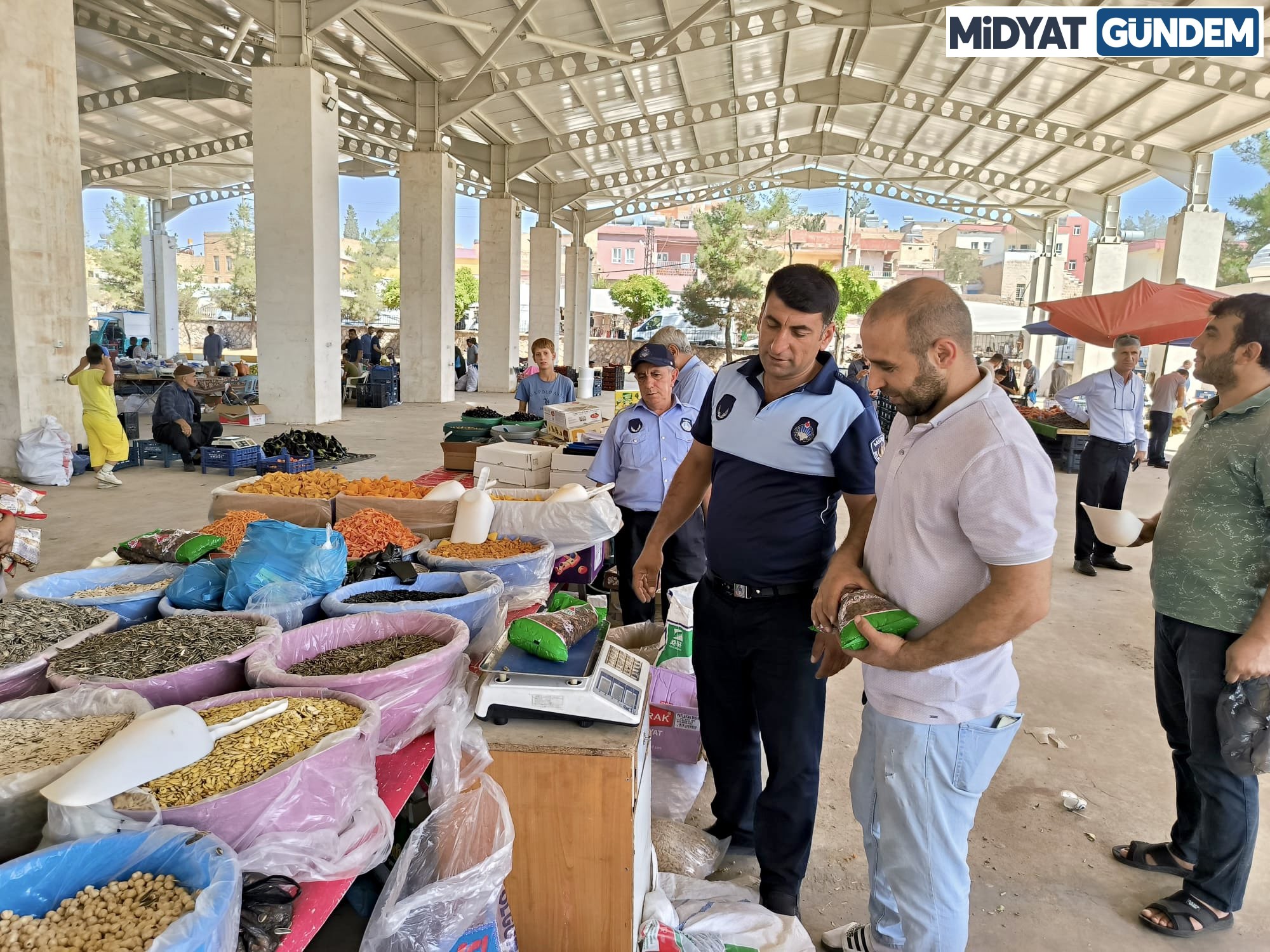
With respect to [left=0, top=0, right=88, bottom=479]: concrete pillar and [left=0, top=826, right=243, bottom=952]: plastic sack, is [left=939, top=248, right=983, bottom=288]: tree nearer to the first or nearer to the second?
[left=0, top=0, right=88, bottom=479]: concrete pillar

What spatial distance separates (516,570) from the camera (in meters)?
2.84

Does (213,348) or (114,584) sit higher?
(213,348)

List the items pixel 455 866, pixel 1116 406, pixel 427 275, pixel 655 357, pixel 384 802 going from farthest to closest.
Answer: pixel 427 275, pixel 1116 406, pixel 655 357, pixel 455 866, pixel 384 802

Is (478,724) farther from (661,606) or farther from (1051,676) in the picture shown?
(1051,676)

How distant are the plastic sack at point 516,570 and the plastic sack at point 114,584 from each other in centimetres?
79

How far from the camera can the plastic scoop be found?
3.74 ft

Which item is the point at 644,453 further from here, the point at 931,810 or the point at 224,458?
the point at 224,458

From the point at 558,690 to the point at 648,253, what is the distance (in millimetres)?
55349

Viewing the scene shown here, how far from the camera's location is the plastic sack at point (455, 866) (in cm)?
149

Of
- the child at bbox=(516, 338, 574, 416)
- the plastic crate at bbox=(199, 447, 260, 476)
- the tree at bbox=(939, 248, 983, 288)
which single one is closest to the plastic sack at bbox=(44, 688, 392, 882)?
the child at bbox=(516, 338, 574, 416)

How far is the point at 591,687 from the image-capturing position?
1838mm

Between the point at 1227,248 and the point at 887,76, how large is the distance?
1916cm

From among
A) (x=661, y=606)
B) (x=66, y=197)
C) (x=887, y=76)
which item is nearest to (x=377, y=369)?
(x=66, y=197)

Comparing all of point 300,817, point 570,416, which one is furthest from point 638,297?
point 300,817
